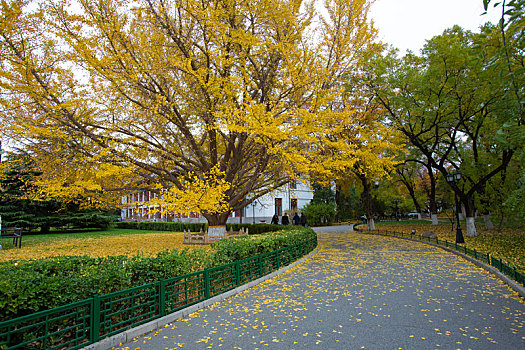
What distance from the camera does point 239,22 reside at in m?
13.1

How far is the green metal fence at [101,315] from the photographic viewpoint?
3906mm

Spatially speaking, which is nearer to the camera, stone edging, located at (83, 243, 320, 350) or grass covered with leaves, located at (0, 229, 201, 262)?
stone edging, located at (83, 243, 320, 350)

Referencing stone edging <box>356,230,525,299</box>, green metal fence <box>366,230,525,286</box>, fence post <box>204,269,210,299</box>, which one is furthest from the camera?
green metal fence <box>366,230,525,286</box>

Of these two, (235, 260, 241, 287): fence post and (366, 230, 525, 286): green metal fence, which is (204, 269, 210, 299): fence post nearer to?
(235, 260, 241, 287): fence post

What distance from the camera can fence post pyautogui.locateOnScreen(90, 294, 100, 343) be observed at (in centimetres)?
449

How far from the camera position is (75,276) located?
484cm

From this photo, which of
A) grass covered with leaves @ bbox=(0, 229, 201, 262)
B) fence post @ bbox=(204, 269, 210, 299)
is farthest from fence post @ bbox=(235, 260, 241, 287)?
grass covered with leaves @ bbox=(0, 229, 201, 262)

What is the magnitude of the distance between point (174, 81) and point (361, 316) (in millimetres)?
12469

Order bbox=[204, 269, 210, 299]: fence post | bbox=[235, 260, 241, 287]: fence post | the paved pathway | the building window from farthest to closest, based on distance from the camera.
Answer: the building window → bbox=[235, 260, 241, 287]: fence post → bbox=[204, 269, 210, 299]: fence post → the paved pathway

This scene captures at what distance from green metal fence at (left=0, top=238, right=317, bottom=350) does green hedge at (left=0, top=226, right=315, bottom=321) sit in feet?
0.61

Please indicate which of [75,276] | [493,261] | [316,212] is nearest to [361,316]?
[75,276]

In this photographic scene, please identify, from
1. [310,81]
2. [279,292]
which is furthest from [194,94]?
[279,292]

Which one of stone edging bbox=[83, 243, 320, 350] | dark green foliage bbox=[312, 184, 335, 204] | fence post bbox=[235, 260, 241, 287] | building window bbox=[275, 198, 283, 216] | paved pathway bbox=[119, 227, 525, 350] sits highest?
dark green foliage bbox=[312, 184, 335, 204]

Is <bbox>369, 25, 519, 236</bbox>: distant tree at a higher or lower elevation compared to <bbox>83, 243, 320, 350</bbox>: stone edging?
higher
